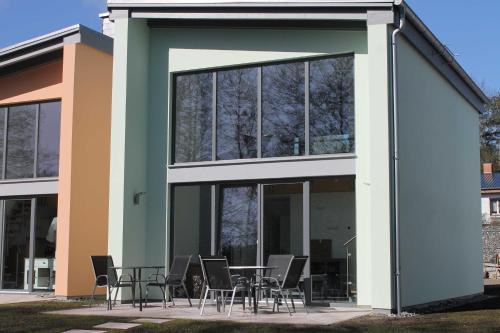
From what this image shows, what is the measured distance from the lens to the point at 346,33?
11195mm

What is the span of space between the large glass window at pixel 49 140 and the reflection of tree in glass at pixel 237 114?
3867 mm

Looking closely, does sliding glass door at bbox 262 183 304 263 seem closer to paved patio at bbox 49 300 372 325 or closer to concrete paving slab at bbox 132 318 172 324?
paved patio at bbox 49 300 372 325

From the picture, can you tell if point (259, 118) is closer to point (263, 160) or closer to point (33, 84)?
point (263, 160)

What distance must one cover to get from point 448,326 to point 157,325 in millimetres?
3631

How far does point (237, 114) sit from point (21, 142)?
17.4 ft

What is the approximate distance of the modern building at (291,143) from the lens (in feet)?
33.8

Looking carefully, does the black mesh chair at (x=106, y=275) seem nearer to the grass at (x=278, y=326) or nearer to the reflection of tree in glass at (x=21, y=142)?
the grass at (x=278, y=326)

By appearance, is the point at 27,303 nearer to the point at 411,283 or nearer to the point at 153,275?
the point at 153,275

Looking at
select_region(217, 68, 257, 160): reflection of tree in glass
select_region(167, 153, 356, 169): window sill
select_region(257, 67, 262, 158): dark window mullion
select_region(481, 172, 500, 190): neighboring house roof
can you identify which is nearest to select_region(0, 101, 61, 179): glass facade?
select_region(167, 153, 356, 169): window sill

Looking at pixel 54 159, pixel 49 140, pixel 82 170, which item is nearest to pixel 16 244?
pixel 54 159

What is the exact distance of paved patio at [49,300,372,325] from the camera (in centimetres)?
907

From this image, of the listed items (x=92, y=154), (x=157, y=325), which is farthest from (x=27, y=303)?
(x=157, y=325)

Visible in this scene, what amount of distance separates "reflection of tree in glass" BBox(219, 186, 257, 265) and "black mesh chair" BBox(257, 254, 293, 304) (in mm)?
1026

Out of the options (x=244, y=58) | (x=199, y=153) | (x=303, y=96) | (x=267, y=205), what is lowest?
(x=267, y=205)
